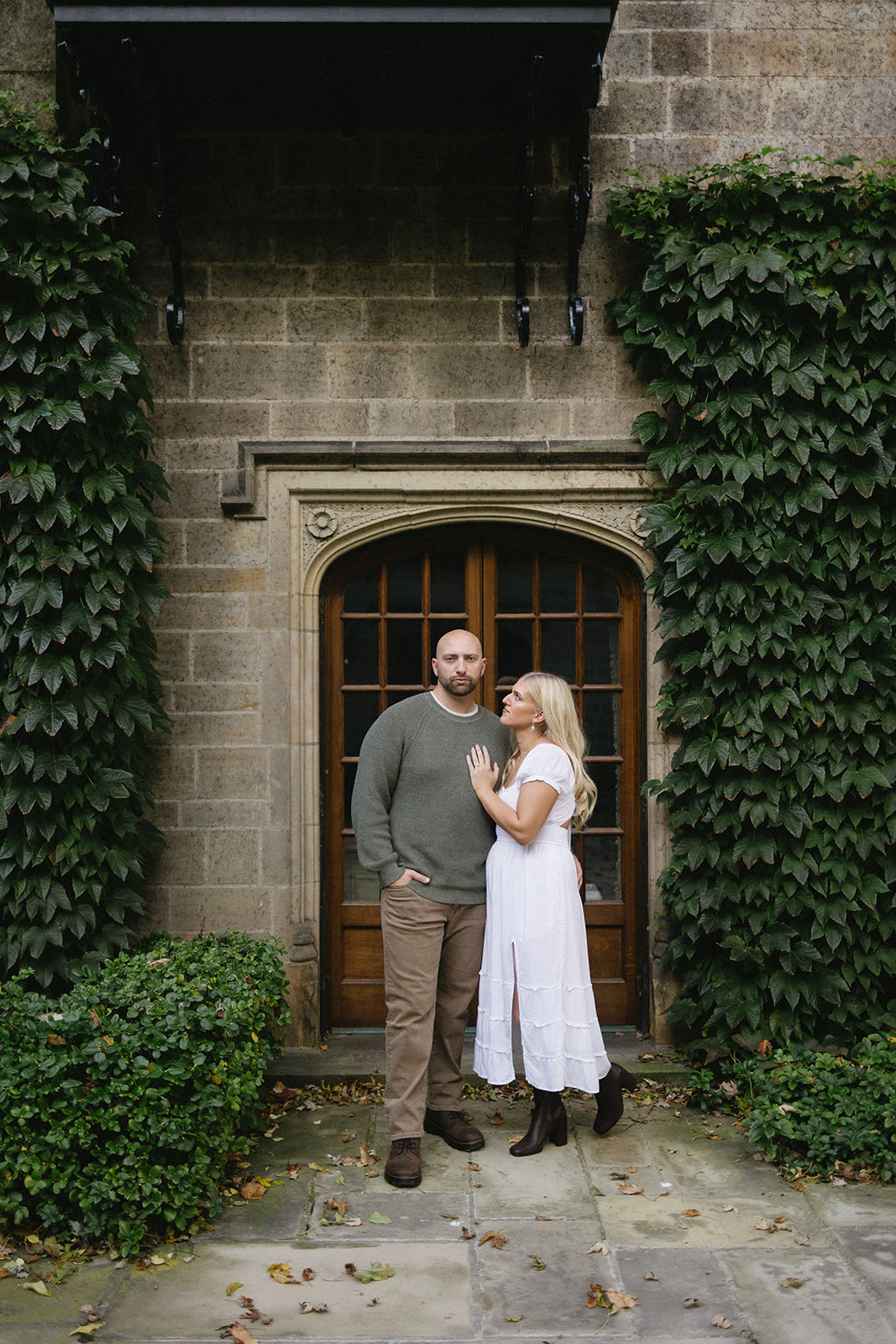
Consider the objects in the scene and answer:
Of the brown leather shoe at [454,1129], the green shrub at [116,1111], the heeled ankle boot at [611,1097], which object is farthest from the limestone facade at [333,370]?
the green shrub at [116,1111]

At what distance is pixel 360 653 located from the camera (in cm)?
543

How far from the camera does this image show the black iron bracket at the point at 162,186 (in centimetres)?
446

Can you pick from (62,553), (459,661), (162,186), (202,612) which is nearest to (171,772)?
(202,612)

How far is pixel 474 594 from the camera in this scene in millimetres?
5414

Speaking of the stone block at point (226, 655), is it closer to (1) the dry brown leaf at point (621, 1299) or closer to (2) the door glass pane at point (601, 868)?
(2) the door glass pane at point (601, 868)

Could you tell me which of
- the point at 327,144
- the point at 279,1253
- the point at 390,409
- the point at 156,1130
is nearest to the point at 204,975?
the point at 156,1130

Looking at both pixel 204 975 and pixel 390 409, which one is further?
pixel 390 409

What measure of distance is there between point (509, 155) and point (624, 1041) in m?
4.38

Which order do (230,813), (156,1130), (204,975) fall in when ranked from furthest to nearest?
(230,813) < (204,975) < (156,1130)

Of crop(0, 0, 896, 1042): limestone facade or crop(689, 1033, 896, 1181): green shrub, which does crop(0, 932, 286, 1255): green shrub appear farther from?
crop(689, 1033, 896, 1181): green shrub

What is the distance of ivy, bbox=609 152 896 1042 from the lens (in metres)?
4.80

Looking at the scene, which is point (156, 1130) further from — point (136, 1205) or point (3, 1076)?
point (3, 1076)

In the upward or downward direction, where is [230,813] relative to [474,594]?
downward

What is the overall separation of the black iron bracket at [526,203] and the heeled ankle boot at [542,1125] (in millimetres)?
3429
